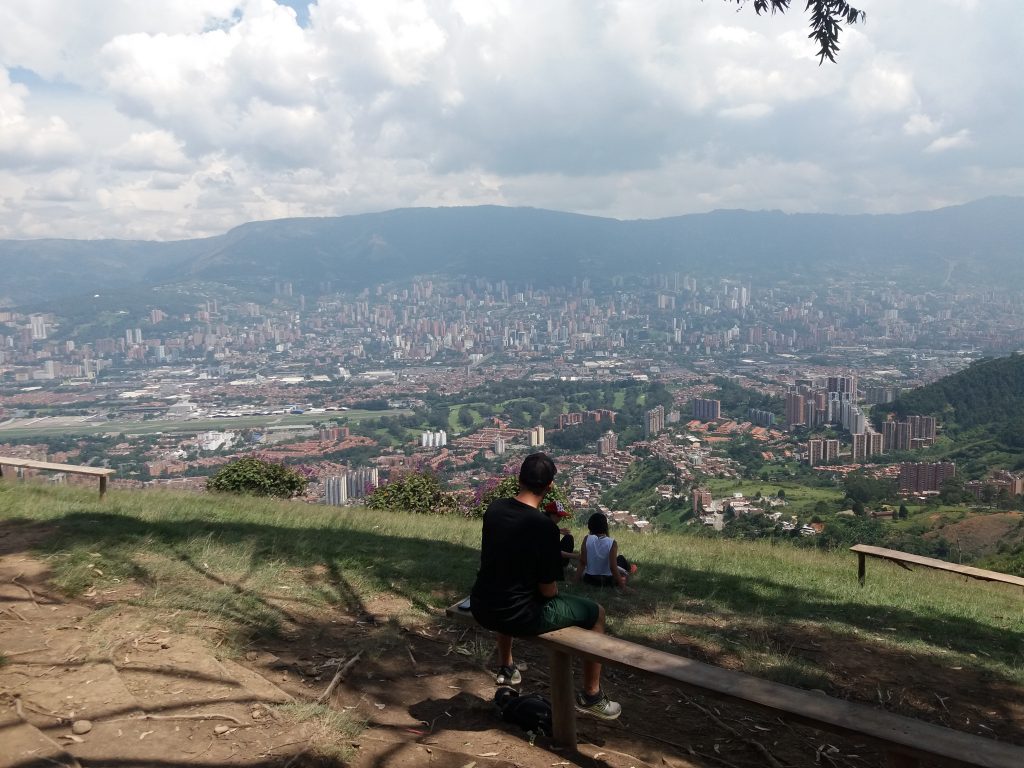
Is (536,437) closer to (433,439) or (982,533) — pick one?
(433,439)

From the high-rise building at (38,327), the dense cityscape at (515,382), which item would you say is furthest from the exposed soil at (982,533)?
the high-rise building at (38,327)

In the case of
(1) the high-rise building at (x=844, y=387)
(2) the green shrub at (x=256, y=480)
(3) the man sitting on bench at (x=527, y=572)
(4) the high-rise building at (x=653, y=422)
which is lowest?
(4) the high-rise building at (x=653, y=422)

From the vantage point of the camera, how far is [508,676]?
4016 mm

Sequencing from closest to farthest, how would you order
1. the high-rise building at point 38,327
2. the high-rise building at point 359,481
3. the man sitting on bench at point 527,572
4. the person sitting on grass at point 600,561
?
1. the man sitting on bench at point 527,572
2. the person sitting on grass at point 600,561
3. the high-rise building at point 359,481
4. the high-rise building at point 38,327

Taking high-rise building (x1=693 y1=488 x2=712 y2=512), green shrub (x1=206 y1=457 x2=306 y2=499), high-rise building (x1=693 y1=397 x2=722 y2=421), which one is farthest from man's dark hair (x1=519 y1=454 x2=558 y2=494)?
Answer: high-rise building (x1=693 y1=397 x2=722 y2=421)

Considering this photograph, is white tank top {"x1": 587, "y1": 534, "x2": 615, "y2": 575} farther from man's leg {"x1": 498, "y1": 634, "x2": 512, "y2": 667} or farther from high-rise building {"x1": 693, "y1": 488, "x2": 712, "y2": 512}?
high-rise building {"x1": 693, "y1": 488, "x2": 712, "y2": 512}

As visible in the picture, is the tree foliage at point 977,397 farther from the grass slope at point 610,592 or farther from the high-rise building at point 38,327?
the high-rise building at point 38,327

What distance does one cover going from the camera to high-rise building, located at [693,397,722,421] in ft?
149

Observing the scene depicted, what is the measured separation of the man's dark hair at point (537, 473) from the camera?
3572 mm

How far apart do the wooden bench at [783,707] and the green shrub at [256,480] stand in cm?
1031

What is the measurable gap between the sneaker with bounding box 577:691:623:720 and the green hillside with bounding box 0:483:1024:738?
860 millimetres

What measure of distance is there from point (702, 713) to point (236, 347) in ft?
265

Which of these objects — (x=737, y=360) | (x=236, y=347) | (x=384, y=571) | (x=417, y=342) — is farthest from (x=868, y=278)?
(x=384, y=571)

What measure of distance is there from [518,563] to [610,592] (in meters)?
3.00
